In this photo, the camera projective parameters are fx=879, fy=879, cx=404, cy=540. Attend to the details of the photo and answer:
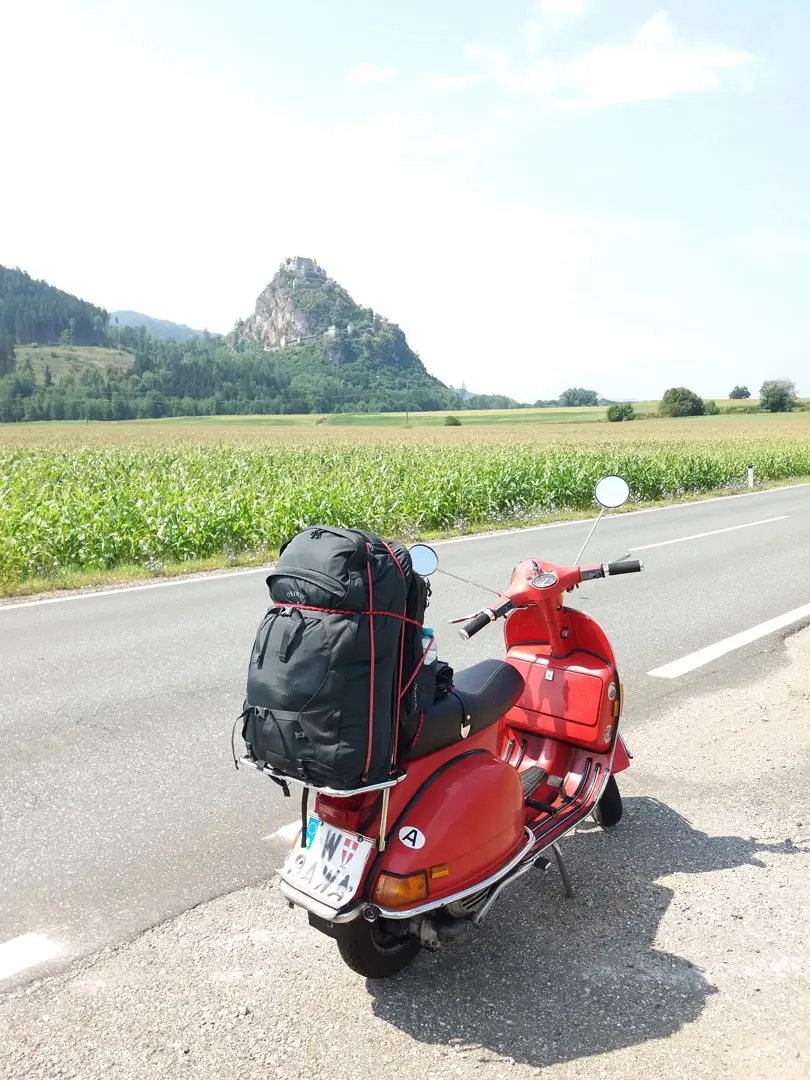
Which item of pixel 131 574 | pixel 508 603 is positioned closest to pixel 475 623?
pixel 508 603

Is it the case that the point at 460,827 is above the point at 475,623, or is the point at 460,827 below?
below

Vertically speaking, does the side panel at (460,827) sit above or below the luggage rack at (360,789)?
below

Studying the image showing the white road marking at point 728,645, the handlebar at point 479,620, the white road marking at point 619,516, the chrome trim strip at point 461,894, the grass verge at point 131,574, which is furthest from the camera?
the white road marking at point 619,516

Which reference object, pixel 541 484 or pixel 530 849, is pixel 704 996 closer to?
pixel 530 849

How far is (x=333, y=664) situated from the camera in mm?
2510

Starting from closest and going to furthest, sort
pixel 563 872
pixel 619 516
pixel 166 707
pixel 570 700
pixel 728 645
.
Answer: pixel 563 872 → pixel 570 700 → pixel 166 707 → pixel 728 645 → pixel 619 516

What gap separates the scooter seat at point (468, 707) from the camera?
2854 mm

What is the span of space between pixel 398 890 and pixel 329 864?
24 cm

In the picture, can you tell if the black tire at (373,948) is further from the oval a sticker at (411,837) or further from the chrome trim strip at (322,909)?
the oval a sticker at (411,837)

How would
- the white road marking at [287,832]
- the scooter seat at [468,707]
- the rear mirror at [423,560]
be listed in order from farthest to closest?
the white road marking at [287,832] < the rear mirror at [423,560] < the scooter seat at [468,707]

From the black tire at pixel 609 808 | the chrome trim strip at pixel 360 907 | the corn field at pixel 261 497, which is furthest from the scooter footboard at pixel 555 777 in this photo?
the corn field at pixel 261 497

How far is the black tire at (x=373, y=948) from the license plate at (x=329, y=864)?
0.12m

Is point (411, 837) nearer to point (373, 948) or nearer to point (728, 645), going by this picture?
point (373, 948)

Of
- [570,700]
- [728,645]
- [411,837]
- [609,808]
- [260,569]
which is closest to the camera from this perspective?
[411,837]
